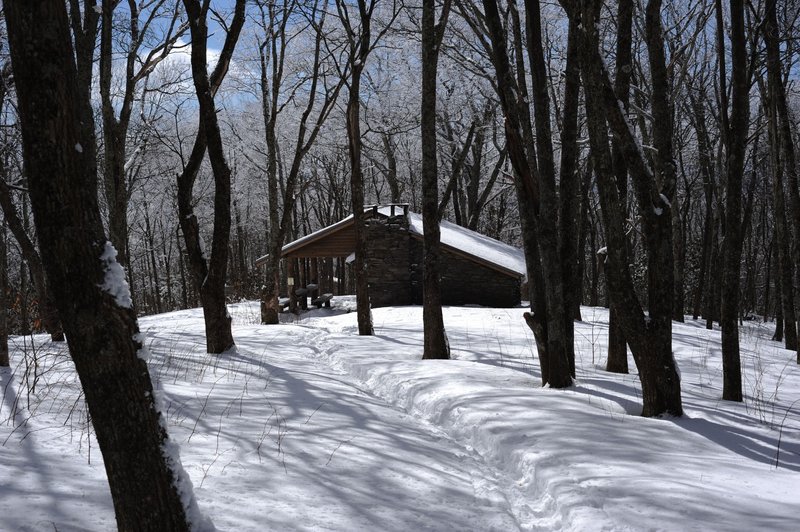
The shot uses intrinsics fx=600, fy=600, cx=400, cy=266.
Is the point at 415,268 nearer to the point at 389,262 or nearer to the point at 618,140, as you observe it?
the point at 389,262

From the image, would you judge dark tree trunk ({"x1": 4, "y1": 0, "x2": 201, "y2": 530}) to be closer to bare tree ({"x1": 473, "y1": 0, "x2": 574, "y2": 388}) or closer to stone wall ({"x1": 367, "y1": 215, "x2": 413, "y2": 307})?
bare tree ({"x1": 473, "y1": 0, "x2": 574, "y2": 388})

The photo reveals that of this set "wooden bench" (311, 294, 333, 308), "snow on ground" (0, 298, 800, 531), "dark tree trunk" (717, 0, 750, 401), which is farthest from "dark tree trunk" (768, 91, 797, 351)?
"wooden bench" (311, 294, 333, 308)

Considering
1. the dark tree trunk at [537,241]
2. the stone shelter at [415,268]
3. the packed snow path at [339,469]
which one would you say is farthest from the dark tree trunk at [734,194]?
the stone shelter at [415,268]

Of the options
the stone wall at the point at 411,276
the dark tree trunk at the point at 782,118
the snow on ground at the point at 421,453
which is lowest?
the snow on ground at the point at 421,453

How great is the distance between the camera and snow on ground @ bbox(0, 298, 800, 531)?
11.6ft

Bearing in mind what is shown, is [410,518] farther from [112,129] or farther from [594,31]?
[112,129]

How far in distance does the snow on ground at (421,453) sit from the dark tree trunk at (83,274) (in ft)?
2.00

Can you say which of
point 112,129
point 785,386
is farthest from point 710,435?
point 112,129

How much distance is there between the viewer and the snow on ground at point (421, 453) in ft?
11.6

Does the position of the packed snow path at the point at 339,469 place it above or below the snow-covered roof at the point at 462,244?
below

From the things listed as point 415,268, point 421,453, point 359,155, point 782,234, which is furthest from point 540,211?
point 415,268

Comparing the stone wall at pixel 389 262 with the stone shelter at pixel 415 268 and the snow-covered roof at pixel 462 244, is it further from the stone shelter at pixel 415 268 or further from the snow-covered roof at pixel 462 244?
the snow-covered roof at pixel 462 244

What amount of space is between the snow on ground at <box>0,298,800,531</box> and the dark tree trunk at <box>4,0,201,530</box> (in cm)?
61

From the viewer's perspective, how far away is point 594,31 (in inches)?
230
